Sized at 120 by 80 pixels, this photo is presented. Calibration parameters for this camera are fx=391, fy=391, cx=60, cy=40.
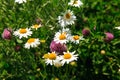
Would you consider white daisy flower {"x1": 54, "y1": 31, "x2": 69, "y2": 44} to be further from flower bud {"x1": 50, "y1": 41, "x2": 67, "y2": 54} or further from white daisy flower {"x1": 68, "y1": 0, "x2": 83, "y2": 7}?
white daisy flower {"x1": 68, "y1": 0, "x2": 83, "y2": 7}

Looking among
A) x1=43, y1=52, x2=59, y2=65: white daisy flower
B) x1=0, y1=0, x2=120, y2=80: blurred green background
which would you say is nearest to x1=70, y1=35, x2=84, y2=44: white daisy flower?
x1=0, y1=0, x2=120, y2=80: blurred green background

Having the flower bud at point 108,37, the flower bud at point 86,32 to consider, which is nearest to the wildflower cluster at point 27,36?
the flower bud at point 86,32

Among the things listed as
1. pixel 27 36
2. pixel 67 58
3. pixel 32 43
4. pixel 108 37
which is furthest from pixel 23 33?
pixel 108 37

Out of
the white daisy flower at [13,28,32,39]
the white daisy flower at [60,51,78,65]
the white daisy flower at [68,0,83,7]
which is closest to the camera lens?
the white daisy flower at [60,51,78,65]

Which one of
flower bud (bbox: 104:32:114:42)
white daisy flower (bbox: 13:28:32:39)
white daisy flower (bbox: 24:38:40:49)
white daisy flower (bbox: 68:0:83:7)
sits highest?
white daisy flower (bbox: 68:0:83:7)

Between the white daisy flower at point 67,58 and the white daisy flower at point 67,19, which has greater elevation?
the white daisy flower at point 67,19

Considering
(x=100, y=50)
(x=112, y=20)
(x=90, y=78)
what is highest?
(x=112, y=20)

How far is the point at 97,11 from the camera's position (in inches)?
131

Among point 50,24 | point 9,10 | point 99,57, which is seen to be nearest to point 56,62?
point 99,57

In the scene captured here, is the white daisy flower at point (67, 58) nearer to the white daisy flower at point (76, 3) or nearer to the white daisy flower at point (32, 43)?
the white daisy flower at point (32, 43)

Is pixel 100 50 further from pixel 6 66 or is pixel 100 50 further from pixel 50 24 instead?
pixel 6 66

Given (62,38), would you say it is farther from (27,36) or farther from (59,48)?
(27,36)

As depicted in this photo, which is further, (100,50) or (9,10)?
(9,10)

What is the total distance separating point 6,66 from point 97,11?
90 cm
